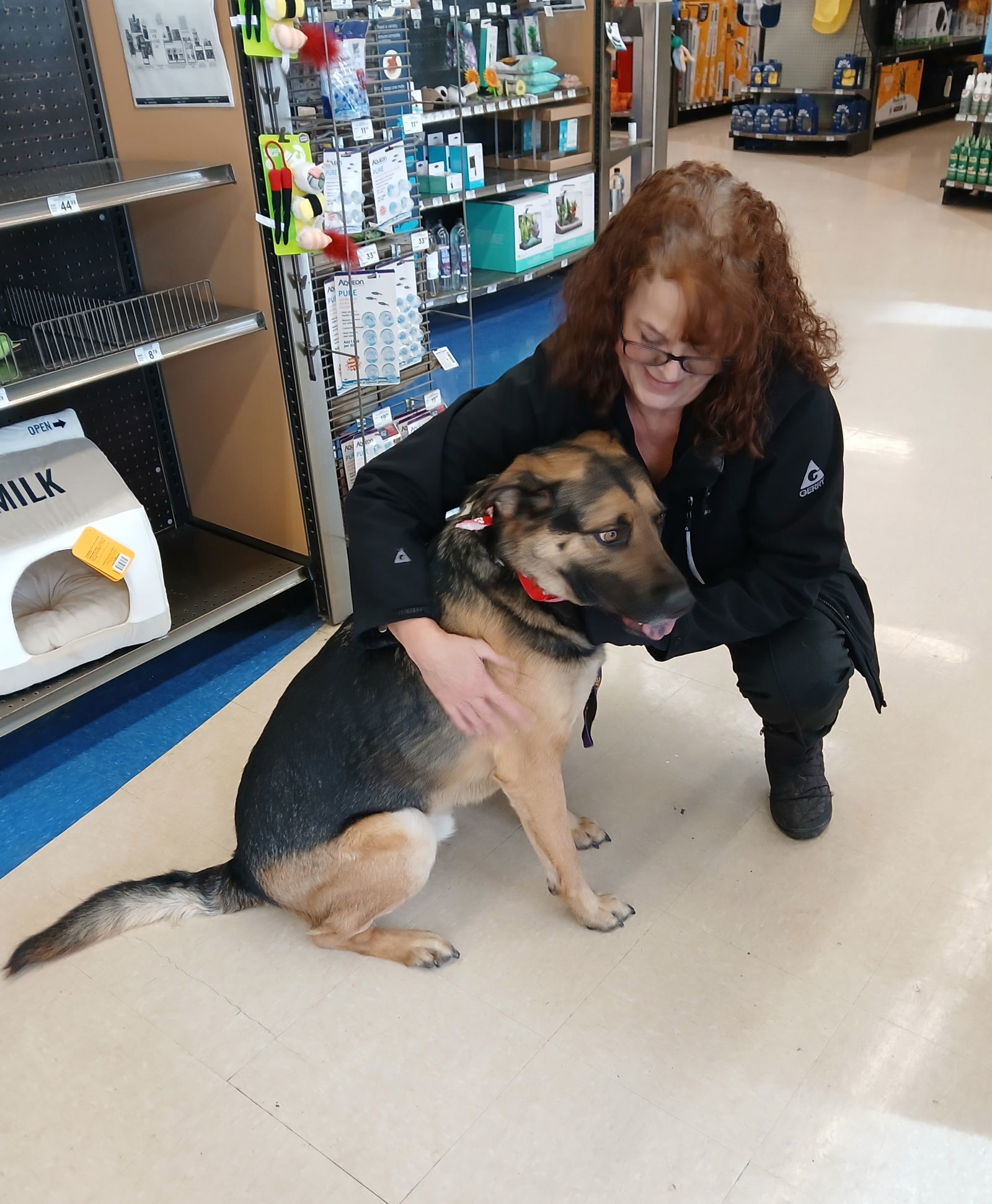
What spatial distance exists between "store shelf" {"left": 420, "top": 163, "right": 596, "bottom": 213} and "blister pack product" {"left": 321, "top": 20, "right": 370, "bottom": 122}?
7.42 ft

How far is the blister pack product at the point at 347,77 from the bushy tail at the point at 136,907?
1902mm

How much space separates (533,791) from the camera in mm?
1729

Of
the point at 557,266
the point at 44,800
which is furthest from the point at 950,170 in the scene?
the point at 44,800

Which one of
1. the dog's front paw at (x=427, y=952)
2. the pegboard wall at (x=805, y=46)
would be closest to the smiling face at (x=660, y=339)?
the dog's front paw at (x=427, y=952)

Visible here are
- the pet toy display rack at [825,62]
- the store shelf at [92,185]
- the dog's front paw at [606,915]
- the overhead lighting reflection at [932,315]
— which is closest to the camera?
the dog's front paw at [606,915]

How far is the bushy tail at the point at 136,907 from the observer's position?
A: 68.0 inches

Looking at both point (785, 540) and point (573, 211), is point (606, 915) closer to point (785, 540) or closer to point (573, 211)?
point (785, 540)

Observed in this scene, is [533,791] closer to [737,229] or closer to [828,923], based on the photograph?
[828,923]

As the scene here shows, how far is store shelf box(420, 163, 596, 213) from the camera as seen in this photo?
472 cm

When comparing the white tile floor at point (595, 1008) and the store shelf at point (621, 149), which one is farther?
the store shelf at point (621, 149)

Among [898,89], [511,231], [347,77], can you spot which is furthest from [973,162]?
[347,77]

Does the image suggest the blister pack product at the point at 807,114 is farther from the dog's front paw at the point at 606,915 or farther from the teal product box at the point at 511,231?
the dog's front paw at the point at 606,915

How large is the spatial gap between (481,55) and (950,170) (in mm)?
4811

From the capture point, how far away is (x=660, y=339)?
1.43m
